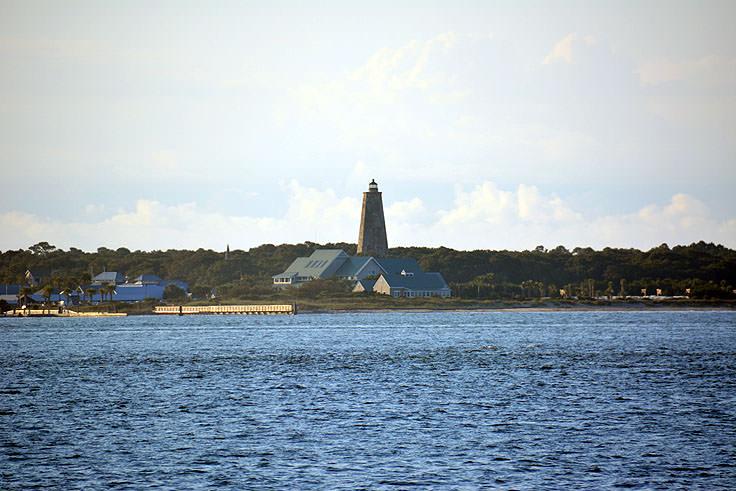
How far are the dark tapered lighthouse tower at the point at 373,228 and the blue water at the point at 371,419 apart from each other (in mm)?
120184

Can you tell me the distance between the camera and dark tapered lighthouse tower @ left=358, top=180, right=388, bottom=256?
192 m

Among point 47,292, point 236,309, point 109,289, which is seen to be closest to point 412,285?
point 236,309

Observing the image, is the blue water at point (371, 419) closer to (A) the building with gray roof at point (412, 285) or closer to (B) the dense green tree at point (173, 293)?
(A) the building with gray roof at point (412, 285)

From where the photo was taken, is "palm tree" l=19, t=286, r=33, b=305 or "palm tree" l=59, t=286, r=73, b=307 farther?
"palm tree" l=19, t=286, r=33, b=305

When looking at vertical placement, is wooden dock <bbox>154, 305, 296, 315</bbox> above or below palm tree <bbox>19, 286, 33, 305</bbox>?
below

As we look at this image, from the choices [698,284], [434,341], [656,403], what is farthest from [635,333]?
[698,284]

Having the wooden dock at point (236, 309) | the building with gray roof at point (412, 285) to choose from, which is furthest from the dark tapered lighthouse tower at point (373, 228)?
the wooden dock at point (236, 309)

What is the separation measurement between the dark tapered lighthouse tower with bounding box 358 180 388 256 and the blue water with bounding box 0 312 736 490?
120184mm

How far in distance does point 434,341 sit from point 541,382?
3881cm

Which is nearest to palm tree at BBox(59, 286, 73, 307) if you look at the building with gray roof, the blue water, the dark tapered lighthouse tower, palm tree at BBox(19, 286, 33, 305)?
palm tree at BBox(19, 286, 33, 305)

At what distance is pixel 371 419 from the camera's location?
35.6 meters

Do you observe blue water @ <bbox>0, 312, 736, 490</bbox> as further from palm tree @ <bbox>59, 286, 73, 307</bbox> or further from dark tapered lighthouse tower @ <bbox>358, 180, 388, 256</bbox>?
dark tapered lighthouse tower @ <bbox>358, 180, 388, 256</bbox>

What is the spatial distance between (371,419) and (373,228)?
159158 millimetres

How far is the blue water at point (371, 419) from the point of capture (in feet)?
83.9
